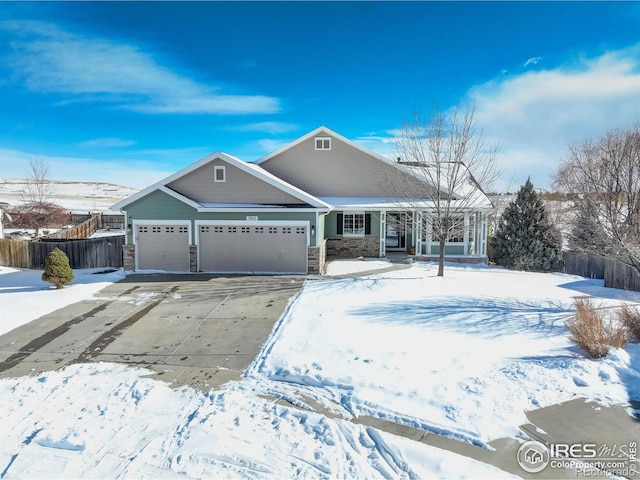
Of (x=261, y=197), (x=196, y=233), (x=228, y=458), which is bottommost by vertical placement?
(x=228, y=458)

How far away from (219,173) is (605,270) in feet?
53.3

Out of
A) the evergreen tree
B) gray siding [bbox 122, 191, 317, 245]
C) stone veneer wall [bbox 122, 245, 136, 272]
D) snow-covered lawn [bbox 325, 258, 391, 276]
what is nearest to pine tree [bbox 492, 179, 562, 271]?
snow-covered lawn [bbox 325, 258, 391, 276]

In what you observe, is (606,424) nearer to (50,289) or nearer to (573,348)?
(573,348)

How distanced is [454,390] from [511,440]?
1218 mm

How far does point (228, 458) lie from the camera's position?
15.5 feet

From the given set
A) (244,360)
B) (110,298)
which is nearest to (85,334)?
(110,298)

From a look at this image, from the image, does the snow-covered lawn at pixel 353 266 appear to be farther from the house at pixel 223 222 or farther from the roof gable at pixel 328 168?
the roof gable at pixel 328 168

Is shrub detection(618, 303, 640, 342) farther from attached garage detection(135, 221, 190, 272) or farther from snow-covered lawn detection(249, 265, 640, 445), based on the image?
attached garage detection(135, 221, 190, 272)

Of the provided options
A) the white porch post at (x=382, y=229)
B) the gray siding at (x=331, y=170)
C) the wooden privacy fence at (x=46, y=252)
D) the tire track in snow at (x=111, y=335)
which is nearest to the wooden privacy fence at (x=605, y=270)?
the white porch post at (x=382, y=229)

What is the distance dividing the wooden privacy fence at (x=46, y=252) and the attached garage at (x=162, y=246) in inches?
106

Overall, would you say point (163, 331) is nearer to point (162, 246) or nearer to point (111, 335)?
point (111, 335)

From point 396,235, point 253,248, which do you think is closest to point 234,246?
point 253,248

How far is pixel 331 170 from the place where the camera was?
70.7 ft

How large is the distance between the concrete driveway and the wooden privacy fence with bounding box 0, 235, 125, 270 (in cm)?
495
